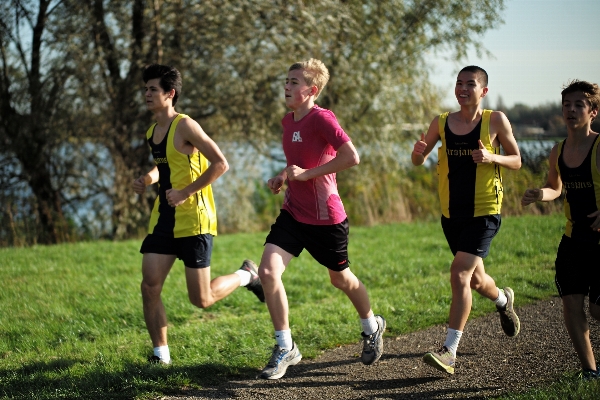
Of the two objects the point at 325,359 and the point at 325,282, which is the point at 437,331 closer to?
the point at 325,359

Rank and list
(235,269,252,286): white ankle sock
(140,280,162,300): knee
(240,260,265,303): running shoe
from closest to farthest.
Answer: (140,280,162,300): knee → (235,269,252,286): white ankle sock → (240,260,265,303): running shoe

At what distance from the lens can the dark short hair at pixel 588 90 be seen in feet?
16.1

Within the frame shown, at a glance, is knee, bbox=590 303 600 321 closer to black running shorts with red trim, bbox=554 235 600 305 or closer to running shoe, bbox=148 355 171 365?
black running shorts with red trim, bbox=554 235 600 305

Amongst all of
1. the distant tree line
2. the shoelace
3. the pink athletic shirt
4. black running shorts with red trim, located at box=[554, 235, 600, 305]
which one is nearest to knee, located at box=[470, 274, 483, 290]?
black running shorts with red trim, located at box=[554, 235, 600, 305]

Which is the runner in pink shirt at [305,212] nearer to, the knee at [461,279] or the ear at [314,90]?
the ear at [314,90]

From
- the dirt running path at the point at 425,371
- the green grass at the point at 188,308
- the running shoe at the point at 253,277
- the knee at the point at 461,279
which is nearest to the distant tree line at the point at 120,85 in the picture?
the green grass at the point at 188,308

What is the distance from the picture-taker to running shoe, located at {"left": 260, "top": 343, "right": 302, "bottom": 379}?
5.02 meters

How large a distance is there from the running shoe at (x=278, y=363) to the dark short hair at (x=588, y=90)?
264 centimetres

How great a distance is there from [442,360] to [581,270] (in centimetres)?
110

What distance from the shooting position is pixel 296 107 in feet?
17.3

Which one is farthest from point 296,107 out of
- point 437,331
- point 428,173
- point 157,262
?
point 428,173

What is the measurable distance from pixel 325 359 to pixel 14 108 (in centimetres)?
1030

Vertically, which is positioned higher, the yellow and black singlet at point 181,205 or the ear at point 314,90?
the ear at point 314,90

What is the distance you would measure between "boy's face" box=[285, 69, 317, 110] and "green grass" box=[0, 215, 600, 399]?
2018mm
